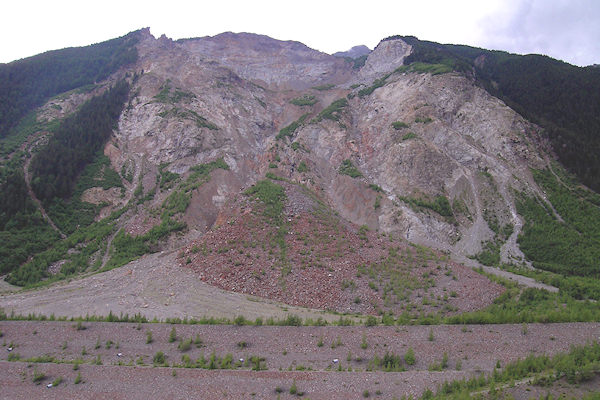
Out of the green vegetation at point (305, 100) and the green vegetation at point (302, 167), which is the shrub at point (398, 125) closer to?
the green vegetation at point (302, 167)

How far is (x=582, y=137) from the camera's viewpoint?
44.3 metres

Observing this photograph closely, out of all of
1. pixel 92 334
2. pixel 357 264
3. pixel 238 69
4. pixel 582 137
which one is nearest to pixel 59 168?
pixel 92 334

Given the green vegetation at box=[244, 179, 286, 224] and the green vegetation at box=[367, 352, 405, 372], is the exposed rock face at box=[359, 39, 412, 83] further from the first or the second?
the green vegetation at box=[367, 352, 405, 372]

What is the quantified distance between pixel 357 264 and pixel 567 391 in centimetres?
1461

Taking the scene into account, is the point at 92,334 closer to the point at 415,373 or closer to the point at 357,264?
the point at 415,373

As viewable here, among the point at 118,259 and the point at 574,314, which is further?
the point at 118,259

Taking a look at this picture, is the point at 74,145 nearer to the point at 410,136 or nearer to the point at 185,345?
the point at 185,345

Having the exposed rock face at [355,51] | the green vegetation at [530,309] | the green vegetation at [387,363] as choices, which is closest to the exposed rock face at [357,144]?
the green vegetation at [530,309]

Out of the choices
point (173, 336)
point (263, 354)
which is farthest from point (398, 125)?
point (173, 336)

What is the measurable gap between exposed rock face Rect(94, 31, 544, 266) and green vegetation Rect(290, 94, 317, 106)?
0.97m

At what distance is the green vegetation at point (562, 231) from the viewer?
28.8 meters

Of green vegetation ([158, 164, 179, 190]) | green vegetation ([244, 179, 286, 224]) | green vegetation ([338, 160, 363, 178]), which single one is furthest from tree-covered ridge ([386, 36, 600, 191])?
green vegetation ([158, 164, 179, 190])

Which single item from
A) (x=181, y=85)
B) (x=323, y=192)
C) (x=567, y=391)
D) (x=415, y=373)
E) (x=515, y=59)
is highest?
(x=515, y=59)

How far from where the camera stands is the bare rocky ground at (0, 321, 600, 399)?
10234 millimetres
